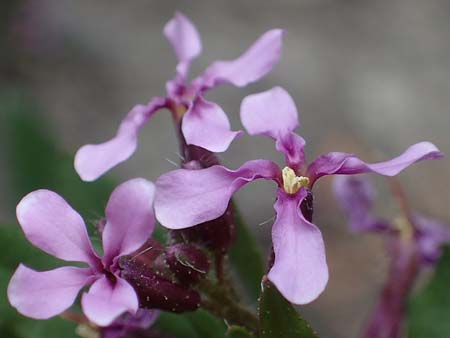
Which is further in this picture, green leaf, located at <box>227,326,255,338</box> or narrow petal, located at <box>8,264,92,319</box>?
green leaf, located at <box>227,326,255,338</box>

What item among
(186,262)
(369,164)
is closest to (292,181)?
(369,164)

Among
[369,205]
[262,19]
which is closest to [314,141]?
[262,19]

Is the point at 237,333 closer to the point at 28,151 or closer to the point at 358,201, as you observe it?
the point at 358,201

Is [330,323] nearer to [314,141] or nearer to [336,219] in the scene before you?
[336,219]

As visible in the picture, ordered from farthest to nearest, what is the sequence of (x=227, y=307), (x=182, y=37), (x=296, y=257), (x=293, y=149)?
(x=182, y=37)
(x=227, y=307)
(x=293, y=149)
(x=296, y=257)

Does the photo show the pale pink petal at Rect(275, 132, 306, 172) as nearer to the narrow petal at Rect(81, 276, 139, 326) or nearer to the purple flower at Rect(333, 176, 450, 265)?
the narrow petal at Rect(81, 276, 139, 326)

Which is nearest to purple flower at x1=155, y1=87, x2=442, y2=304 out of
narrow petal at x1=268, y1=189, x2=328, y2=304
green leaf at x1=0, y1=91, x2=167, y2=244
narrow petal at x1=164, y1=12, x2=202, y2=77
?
narrow petal at x1=268, y1=189, x2=328, y2=304

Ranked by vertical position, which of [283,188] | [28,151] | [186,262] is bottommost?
[28,151]

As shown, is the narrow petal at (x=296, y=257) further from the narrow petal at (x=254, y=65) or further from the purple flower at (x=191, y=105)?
the narrow petal at (x=254, y=65)

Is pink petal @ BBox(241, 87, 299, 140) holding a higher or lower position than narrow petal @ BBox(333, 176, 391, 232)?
higher

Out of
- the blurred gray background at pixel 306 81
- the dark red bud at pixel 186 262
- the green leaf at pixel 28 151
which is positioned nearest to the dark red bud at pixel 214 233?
the dark red bud at pixel 186 262
